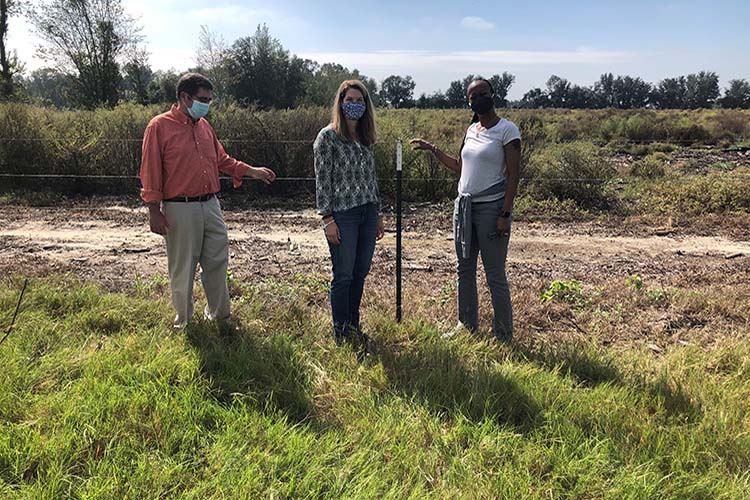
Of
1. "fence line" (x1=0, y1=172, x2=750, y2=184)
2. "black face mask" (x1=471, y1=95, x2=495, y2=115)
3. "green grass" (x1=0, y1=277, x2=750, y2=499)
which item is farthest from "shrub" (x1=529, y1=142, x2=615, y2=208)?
"black face mask" (x1=471, y1=95, x2=495, y2=115)

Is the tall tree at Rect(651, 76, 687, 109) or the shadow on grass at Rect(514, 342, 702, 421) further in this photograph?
the tall tree at Rect(651, 76, 687, 109)

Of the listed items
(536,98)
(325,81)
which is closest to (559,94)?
(536,98)

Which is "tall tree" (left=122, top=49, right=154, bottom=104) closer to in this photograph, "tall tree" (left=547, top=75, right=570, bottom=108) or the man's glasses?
the man's glasses

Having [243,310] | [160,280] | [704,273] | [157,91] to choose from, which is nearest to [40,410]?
[243,310]

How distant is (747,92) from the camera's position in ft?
195

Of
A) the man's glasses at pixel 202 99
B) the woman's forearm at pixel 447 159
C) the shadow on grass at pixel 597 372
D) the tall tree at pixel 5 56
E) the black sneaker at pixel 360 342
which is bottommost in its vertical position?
the shadow on grass at pixel 597 372

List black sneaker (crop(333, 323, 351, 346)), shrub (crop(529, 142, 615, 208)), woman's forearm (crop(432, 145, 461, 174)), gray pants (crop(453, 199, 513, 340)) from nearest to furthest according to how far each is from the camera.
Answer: gray pants (crop(453, 199, 513, 340)) < black sneaker (crop(333, 323, 351, 346)) < woman's forearm (crop(432, 145, 461, 174)) < shrub (crop(529, 142, 615, 208))

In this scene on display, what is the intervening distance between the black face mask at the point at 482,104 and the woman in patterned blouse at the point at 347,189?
0.72m

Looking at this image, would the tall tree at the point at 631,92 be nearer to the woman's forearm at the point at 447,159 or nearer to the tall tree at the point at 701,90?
the tall tree at the point at 701,90

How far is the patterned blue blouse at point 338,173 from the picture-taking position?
325 centimetres

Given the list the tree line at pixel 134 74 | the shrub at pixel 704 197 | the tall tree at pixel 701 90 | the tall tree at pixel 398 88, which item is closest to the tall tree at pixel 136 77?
the tree line at pixel 134 74

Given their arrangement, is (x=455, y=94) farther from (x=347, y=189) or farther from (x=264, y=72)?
(x=347, y=189)

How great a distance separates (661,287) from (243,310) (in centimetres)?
427

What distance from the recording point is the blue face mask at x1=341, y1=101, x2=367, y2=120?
10.6 feet
